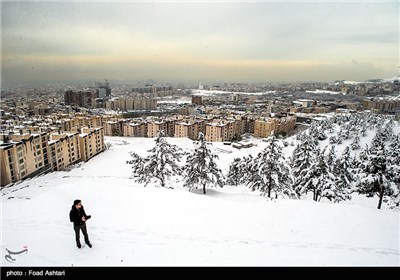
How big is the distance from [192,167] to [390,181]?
1002 cm

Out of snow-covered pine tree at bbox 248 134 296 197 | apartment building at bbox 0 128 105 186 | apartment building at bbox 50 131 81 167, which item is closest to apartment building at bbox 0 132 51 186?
apartment building at bbox 0 128 105 186

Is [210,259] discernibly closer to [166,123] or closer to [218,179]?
[218,179]

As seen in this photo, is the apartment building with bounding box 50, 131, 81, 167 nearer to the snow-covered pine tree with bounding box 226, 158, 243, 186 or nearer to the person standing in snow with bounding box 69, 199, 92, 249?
the snow-covered pine tree with bounding box 226, 158, 243, 186

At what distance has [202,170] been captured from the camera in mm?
13438

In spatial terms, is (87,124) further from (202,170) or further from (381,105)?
(381,105)

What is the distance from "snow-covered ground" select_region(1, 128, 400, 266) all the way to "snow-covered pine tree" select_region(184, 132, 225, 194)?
15.0ft

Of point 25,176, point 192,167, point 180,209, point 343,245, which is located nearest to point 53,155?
point 25,176

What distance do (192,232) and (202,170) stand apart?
7.56 metres

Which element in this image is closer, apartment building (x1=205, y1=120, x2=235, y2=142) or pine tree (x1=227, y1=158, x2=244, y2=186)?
pine tree (x1=227, y1=158, x2=244, y2=186)

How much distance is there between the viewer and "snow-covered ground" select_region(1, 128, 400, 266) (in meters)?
4.74

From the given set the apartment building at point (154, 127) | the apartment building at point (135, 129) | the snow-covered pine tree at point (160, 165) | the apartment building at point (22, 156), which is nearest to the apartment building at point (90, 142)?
the apartment building at point (22, 156)

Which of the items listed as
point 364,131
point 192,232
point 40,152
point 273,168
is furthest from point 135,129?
point 192,232

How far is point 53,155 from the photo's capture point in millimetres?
28531

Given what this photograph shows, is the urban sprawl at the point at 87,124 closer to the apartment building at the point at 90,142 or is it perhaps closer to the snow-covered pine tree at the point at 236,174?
the apartment building at the point at 90,142
